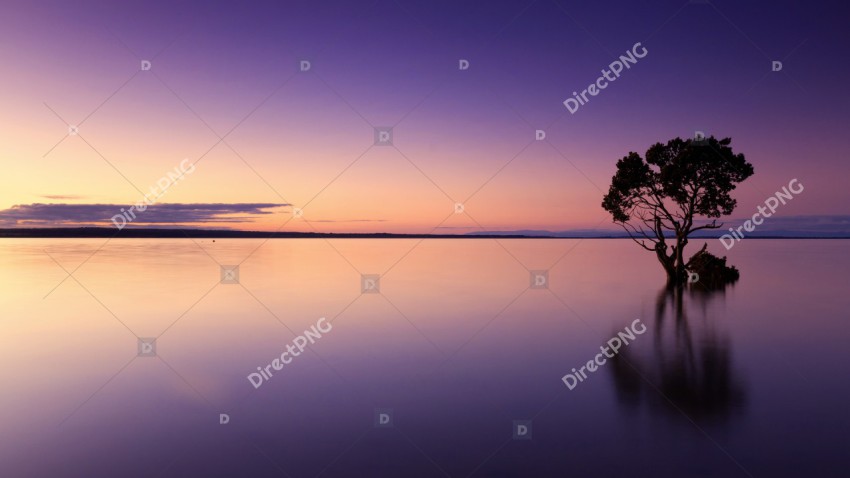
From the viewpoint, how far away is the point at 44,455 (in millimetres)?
9266

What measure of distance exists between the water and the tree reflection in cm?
8

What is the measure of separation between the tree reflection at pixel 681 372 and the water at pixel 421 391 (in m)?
0.08

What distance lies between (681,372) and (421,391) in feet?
25.2

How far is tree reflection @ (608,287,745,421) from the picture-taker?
37.7ft

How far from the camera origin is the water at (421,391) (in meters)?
8.90

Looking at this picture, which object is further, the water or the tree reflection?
the tree reflection

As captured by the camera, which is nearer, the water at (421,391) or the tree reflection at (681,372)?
the water at (421,391)

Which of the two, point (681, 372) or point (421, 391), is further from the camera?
point (681, 372)

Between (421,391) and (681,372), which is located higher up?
(421,391)

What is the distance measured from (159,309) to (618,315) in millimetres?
23368

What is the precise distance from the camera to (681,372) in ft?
46.8

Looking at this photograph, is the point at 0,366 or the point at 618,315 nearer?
the point at 0,366

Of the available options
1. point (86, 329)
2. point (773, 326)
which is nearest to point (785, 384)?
point (773, 326)

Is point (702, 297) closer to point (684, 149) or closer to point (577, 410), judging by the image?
point (684, 149)
